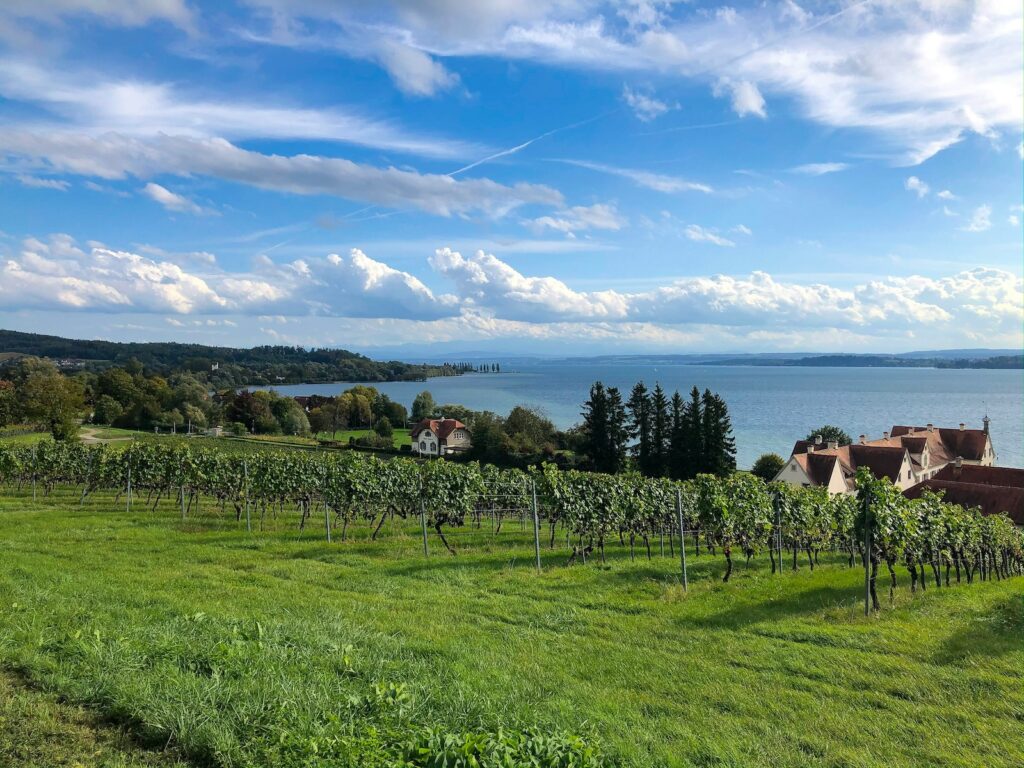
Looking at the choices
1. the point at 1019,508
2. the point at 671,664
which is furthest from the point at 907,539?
the point at 1019,508

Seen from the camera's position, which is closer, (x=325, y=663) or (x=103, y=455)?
(x=325, y=663)

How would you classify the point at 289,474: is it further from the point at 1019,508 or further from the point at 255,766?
the point at 1019,508

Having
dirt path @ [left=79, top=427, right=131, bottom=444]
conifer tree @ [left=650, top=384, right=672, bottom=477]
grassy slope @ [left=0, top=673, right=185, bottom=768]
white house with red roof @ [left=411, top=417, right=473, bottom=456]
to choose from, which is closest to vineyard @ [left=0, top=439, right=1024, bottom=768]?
grassy slope @ [left=0, top=673, right=185, bottom=768]

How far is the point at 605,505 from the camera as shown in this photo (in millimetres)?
19422

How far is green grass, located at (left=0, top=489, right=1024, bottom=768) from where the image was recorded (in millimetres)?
5266

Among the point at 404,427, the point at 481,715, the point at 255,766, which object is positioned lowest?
the point at 404,427

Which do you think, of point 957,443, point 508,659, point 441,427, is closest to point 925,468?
point 957,443

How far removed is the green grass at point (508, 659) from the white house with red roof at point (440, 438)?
6007cm

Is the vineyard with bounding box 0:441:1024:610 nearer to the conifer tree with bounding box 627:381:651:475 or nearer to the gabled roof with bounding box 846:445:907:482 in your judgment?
the gabled roof with bounding box 846:445:907:482

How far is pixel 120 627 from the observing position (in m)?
7.21

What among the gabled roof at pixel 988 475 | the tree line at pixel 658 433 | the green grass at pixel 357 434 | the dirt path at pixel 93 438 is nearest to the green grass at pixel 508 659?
the gabled roof at pixel 988 475

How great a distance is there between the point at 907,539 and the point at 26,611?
17.5 meters

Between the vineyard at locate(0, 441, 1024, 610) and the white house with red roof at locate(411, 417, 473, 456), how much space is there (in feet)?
Result: 155

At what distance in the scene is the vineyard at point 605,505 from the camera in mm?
16266
